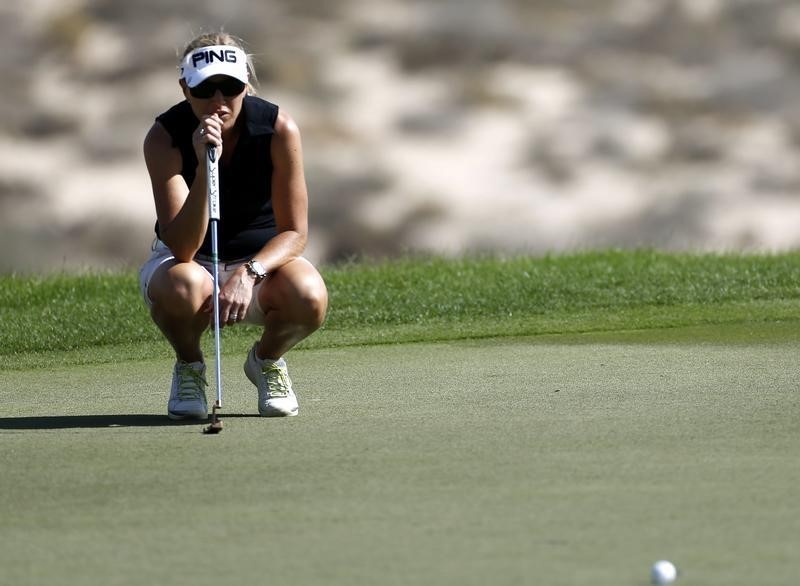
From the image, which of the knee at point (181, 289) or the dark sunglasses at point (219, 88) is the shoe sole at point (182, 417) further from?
the dark sunglasses at point (219, 88)

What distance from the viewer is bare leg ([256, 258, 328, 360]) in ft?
15.4

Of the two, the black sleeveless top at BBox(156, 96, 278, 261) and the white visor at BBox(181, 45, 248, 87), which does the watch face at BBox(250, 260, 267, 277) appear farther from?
the white visor at BBox(181, 45, 248, 87)

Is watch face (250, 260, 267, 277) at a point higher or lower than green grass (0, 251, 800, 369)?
higher

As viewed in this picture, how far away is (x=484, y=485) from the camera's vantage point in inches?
132

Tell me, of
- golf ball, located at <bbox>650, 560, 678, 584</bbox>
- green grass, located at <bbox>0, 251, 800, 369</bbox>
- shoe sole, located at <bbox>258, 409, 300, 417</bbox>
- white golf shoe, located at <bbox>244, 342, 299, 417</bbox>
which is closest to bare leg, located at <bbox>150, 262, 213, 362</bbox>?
white golf shoe, located at <bbox>244, 342, 299, 417</bbox>

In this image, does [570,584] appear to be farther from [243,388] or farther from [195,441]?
[243,388]

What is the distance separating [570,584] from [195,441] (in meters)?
1.78

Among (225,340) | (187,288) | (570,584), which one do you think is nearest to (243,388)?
(187,288)

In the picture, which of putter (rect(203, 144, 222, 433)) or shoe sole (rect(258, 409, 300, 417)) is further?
shoe sole (rect(258, 409, 300, 417))

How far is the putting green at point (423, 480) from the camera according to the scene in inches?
107

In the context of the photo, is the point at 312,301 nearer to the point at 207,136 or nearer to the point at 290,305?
the point at 290,305

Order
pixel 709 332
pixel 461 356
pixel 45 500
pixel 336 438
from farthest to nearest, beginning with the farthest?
1. pixel 709 332
2. pixel 461 356
3. pixel 336 438
4. pixel 45 500

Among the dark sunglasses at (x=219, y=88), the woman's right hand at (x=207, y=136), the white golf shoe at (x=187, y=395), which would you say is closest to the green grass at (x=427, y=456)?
the white golf shoe at (x=187, y=395)

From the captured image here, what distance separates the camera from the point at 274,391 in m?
4.59
